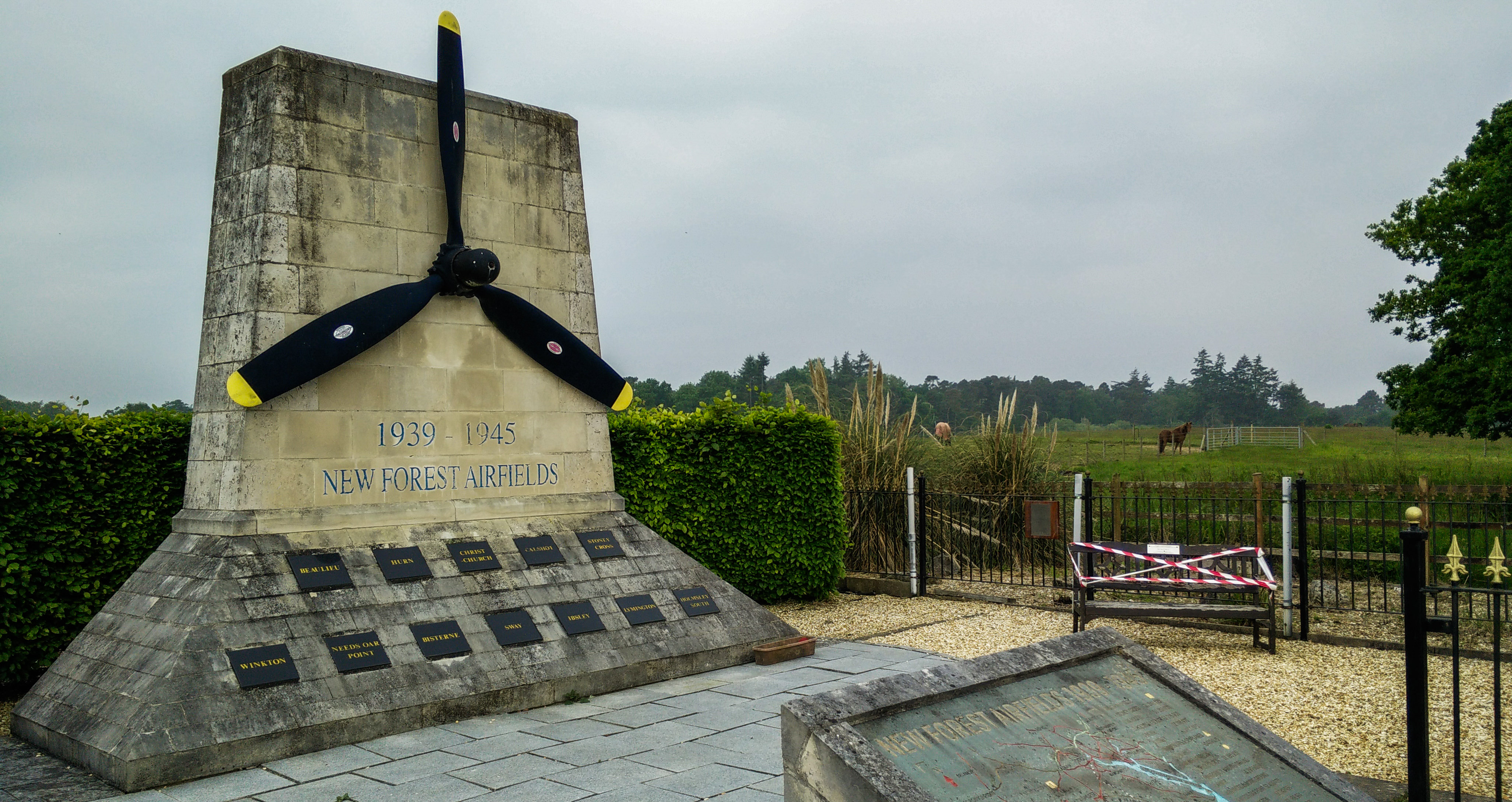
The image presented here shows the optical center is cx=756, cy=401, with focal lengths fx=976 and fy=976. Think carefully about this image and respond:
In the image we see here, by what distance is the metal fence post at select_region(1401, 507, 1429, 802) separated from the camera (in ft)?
11.7

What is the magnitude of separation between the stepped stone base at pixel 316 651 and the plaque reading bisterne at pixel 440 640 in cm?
4

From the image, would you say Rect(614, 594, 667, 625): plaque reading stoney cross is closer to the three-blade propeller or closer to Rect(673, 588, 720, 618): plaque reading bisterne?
Rect(673, 588, 720, 618): plaque reading bisterne

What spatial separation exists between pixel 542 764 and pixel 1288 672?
17.3ft

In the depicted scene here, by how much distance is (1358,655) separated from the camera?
24.1ft

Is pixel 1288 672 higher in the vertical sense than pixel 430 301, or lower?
lower

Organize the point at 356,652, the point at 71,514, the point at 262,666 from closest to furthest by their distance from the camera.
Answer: the point at 262,666
the point at 356,652
the point at 71,514

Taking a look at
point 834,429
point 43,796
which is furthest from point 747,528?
point 43,796

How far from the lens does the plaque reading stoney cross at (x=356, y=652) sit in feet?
17.5

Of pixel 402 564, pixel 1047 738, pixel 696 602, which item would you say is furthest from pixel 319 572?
pixel 1047 738

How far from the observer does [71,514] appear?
20.6ft

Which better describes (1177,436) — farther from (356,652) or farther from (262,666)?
(262,666)

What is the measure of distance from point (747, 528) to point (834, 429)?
152cm

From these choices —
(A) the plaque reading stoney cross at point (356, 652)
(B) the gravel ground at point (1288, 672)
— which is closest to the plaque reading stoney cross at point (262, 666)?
(A) the plaque reading stoney cross at point (356, 652)

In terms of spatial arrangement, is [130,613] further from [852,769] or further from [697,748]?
[852,769]
